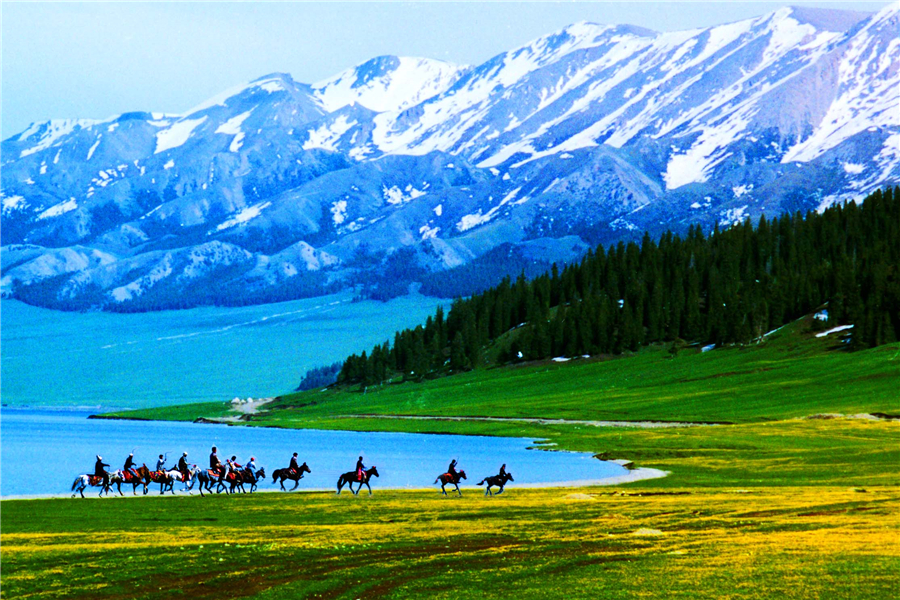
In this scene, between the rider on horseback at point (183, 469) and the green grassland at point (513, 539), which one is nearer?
the green grassland at point (513, 539)

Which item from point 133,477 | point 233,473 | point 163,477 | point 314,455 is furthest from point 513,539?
point 314,455

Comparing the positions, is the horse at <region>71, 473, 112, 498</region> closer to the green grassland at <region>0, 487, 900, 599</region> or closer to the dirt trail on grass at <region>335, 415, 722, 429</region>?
the green grassland at <region>0, 487, 900, 599</region>

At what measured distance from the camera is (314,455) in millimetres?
108375

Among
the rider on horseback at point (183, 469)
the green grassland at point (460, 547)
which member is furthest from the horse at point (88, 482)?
the rider on horseback at point (183, 469)

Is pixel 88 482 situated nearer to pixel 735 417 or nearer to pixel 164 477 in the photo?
pixel 164 477

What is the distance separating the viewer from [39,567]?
120ft

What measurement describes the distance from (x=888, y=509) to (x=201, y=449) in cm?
8969

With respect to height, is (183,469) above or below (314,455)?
above

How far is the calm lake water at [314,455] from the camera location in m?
80.2

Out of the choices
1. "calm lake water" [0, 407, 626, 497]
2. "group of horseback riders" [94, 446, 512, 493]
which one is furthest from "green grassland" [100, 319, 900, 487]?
"group of horseback riders" [94, 446, 512, 493]

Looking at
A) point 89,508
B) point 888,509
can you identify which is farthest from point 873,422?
point 89,508

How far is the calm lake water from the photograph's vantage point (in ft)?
263

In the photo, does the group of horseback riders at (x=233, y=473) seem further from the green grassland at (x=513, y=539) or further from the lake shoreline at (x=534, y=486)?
the green grassland at (x=513, y=539)

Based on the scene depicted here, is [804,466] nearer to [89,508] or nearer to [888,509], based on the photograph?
[888,509]
